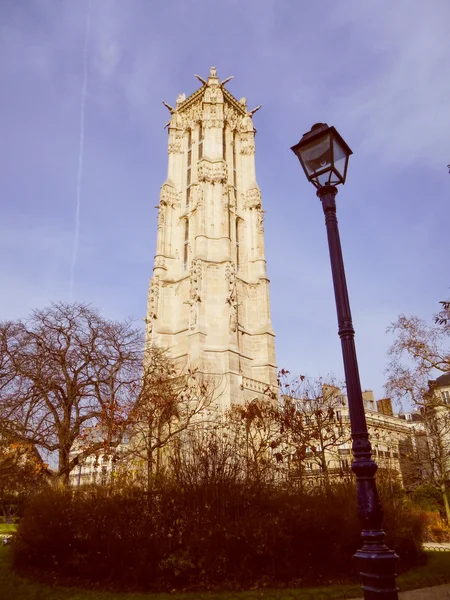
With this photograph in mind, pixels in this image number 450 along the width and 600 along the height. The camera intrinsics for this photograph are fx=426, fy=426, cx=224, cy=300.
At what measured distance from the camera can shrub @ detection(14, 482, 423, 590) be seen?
9078mm

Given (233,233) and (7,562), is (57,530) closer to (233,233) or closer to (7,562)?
(7,562)

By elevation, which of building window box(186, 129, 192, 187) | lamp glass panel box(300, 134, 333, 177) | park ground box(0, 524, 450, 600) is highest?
building window box(186, 129, 192, 187)

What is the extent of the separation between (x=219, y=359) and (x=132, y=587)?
795 inches

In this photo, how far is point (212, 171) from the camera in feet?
118

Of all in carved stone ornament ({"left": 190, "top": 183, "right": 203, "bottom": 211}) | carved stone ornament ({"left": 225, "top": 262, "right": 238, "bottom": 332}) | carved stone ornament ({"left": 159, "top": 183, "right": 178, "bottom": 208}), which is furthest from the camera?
carved stone ornament ({"left": 159, "top": 183, "right": 178, "bottom": 208})

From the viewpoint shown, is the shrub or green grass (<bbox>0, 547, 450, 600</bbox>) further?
the shrub

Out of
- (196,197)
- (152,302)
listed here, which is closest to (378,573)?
(152,302)

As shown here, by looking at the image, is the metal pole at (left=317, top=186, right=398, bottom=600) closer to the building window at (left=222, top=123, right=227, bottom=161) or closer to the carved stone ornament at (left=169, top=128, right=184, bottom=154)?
the building window at (left=222, top=123, right=227, bottom=161)

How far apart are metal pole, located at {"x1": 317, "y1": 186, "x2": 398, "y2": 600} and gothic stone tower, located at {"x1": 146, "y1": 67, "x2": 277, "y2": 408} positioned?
75.2ft

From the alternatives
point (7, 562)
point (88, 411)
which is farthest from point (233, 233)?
point (7, 562)

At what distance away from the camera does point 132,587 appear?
8.90 meters

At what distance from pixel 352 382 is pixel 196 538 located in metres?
6.49

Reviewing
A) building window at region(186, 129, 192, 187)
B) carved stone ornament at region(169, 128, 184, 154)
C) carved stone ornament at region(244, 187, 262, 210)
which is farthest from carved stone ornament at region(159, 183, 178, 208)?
carved stone ornament at region(244, 187, 262, 210)

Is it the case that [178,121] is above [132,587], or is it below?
above
